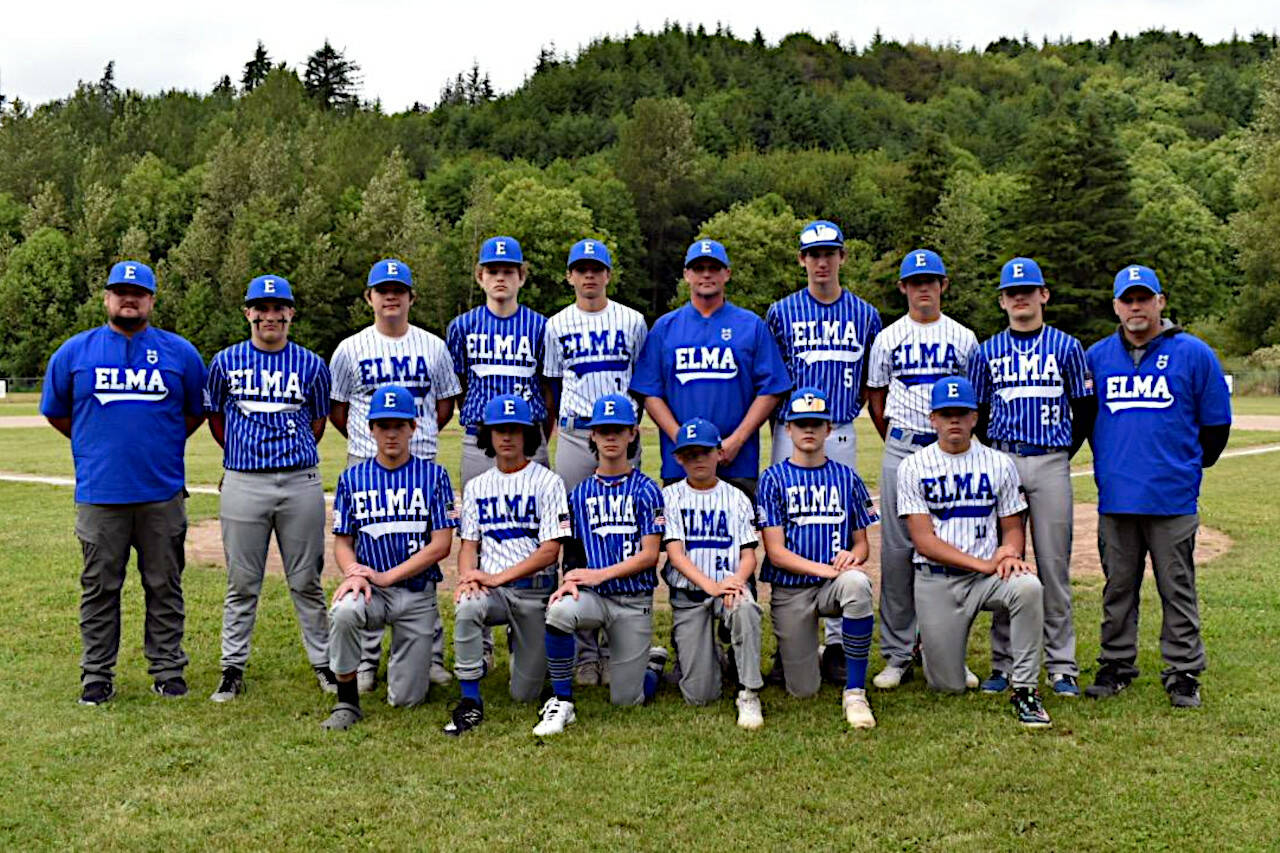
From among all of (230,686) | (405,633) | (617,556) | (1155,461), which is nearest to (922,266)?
(1155,461)

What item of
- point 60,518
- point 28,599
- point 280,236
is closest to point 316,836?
point 28,599

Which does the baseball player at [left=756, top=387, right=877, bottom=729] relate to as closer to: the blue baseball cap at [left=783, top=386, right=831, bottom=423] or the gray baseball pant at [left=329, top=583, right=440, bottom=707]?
the blue baseball cap at [left=783, top=386, right=831, bottom=423]

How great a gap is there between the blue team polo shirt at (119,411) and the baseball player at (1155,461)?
16.1 ft

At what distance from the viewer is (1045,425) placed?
6.05 meters

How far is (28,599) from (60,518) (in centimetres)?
470

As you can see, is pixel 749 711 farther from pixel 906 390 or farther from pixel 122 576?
pixel 122 576

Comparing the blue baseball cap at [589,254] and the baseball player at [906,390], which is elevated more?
the blue baseball cap at [589,254]

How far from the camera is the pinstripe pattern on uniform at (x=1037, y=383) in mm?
6039

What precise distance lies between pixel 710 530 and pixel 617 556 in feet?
1.68

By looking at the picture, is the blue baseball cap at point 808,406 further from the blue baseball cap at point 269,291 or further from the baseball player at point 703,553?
the blue baseball cap at point 269,291

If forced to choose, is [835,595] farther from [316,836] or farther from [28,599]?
[28,599]

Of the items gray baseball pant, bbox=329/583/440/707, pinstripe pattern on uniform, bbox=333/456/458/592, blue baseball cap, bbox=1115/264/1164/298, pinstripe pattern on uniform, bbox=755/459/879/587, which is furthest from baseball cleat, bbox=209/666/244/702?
blue baseball cap, bbox=1115/264/1164/298

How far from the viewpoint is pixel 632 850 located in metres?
4.14

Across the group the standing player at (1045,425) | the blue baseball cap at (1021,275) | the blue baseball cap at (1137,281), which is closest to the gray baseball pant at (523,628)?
the standing player at (1045,425)
